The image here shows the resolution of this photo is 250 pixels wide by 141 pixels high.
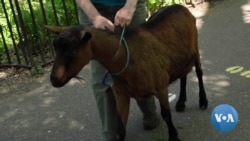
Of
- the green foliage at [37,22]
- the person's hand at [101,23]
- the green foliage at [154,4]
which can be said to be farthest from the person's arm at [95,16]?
the green foliage at [154,4]

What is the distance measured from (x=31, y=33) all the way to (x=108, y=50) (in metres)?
3.92

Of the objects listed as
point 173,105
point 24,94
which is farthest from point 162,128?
point 24,94

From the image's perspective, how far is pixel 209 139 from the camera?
13.8 feet

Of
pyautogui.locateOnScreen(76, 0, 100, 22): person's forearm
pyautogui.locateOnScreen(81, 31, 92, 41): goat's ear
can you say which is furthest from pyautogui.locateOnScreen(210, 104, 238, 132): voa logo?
pyautogui.locateOnScreen(81, 31, 92, 41): goat's ear

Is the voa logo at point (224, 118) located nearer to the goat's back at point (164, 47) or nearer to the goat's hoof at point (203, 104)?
the goat's back at point (164, 47)

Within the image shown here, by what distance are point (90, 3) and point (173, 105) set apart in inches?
72.3

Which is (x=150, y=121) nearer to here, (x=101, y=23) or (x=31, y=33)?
(x=101, y=23)

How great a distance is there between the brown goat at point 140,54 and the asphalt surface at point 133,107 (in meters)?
0.48

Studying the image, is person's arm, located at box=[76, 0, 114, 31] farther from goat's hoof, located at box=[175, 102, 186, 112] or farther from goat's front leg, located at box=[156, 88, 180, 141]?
goat's hoof, located at box=[175, 102, 186, 112]

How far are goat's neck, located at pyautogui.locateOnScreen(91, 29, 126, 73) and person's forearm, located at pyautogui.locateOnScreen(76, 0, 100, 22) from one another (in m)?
0.19

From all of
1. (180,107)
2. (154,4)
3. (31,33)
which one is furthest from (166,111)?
(154,4)

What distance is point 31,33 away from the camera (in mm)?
7035

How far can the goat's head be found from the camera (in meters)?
3.04

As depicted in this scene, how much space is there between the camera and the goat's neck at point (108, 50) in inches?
130
